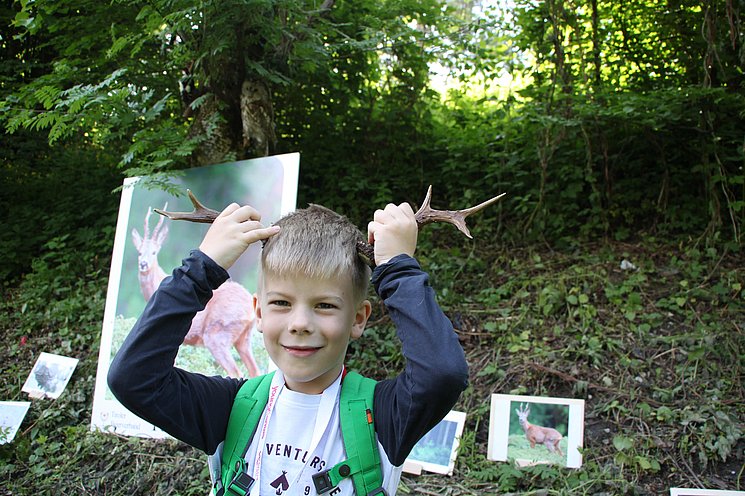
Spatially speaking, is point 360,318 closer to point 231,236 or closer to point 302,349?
point 302,349

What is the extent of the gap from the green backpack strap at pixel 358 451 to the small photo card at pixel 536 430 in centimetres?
Answer: 194

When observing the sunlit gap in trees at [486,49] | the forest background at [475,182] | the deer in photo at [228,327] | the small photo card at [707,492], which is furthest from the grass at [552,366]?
the sunlit gap in trees at [486,49]

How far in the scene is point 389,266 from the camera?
4.69 ft

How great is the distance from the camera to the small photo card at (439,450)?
10.4 ft

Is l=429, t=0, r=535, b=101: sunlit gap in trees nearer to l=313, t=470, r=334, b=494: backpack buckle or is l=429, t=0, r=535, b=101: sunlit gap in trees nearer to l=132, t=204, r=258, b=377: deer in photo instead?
l=132, t=204, r=258, b=377: deer in photo

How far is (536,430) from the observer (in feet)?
10.7

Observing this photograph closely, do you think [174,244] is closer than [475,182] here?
Yes

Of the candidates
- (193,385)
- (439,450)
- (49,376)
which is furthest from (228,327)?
(193,385)

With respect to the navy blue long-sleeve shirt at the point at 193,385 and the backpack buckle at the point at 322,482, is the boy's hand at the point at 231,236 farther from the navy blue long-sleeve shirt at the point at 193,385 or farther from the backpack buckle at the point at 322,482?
the backpack buckle at the point at 322,482

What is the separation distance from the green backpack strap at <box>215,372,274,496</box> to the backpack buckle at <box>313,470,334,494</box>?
16 cm

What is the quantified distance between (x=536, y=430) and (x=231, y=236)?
2.40 meters

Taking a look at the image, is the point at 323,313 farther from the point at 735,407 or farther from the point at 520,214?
the point at 520,214

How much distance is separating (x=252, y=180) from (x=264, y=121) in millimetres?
706

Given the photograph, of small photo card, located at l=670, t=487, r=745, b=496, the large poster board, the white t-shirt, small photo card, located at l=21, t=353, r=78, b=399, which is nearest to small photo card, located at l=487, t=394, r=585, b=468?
small photo card, located at l=670, t=487, r=745, b=496
